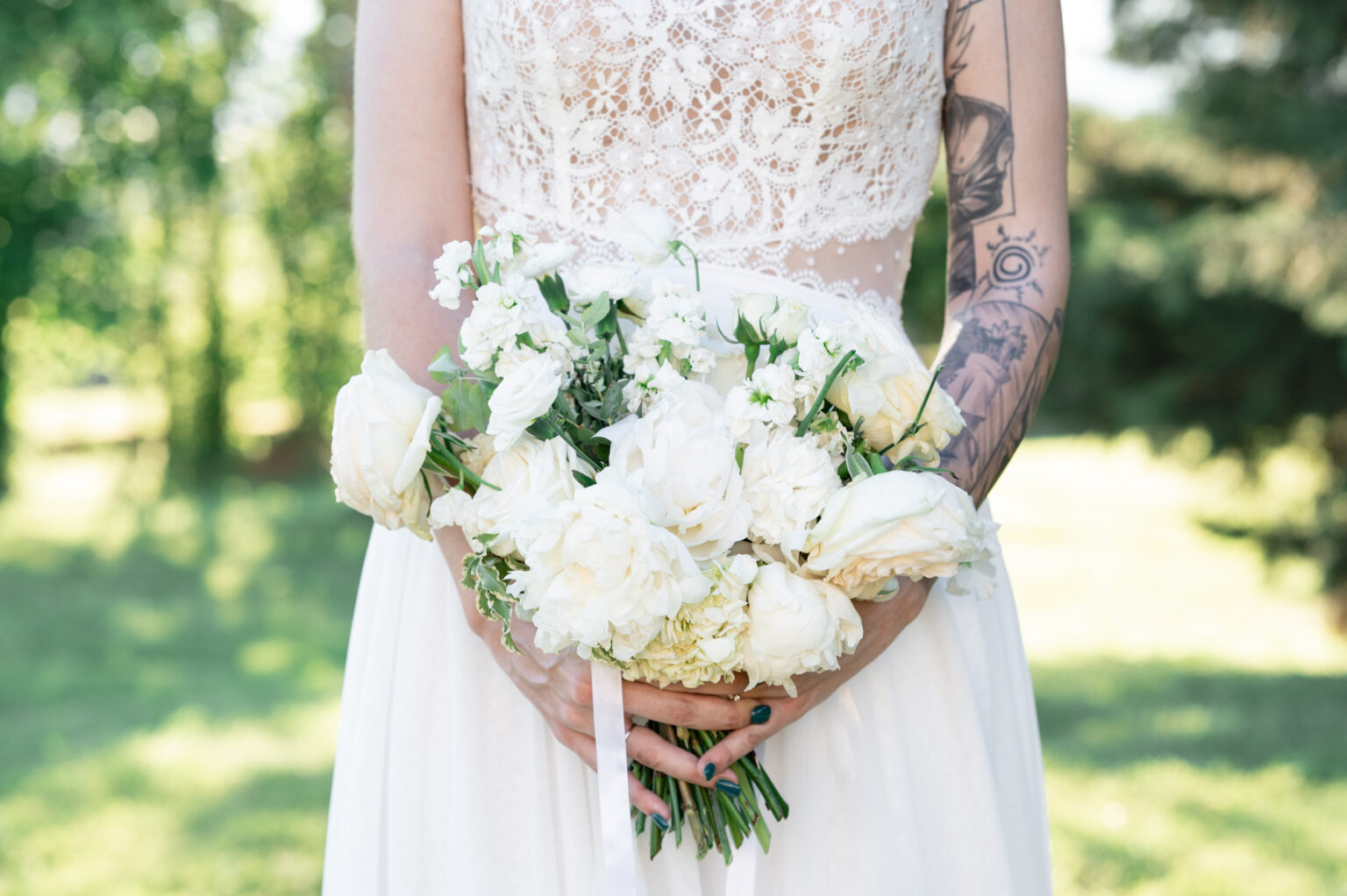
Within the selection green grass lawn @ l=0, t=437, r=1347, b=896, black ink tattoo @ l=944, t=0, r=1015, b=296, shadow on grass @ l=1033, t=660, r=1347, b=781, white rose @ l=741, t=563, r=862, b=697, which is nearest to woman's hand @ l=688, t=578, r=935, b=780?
white rose @ l=741, t=563, r=862, b=697

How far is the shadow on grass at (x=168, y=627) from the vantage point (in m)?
5.59

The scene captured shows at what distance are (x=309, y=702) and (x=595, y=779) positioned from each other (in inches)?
181

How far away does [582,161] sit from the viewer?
1.73 metres

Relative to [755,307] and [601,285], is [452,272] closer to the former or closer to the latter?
[601,285]

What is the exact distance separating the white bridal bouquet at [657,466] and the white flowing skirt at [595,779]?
1.11ft

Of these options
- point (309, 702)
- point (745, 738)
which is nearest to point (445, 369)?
point (745, 738)

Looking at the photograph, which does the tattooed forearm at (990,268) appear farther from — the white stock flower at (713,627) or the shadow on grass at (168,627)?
the shadow on grass at (168,627)

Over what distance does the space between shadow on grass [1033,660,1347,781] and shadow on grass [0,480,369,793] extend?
11.9ft

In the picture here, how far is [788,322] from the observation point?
1.28 metres

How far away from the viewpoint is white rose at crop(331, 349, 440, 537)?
1170mm

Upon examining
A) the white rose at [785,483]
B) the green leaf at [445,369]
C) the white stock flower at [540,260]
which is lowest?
the white rose at [785,483]

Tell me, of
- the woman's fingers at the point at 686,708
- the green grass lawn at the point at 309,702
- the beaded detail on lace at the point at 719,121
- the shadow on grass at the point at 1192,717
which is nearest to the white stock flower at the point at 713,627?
the woman's fingers at the point at 686,708

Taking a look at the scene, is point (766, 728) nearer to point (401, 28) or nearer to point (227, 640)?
point (401, 28)

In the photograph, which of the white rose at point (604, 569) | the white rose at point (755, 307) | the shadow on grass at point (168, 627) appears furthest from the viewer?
the shadow on grass at point (168, 627)
